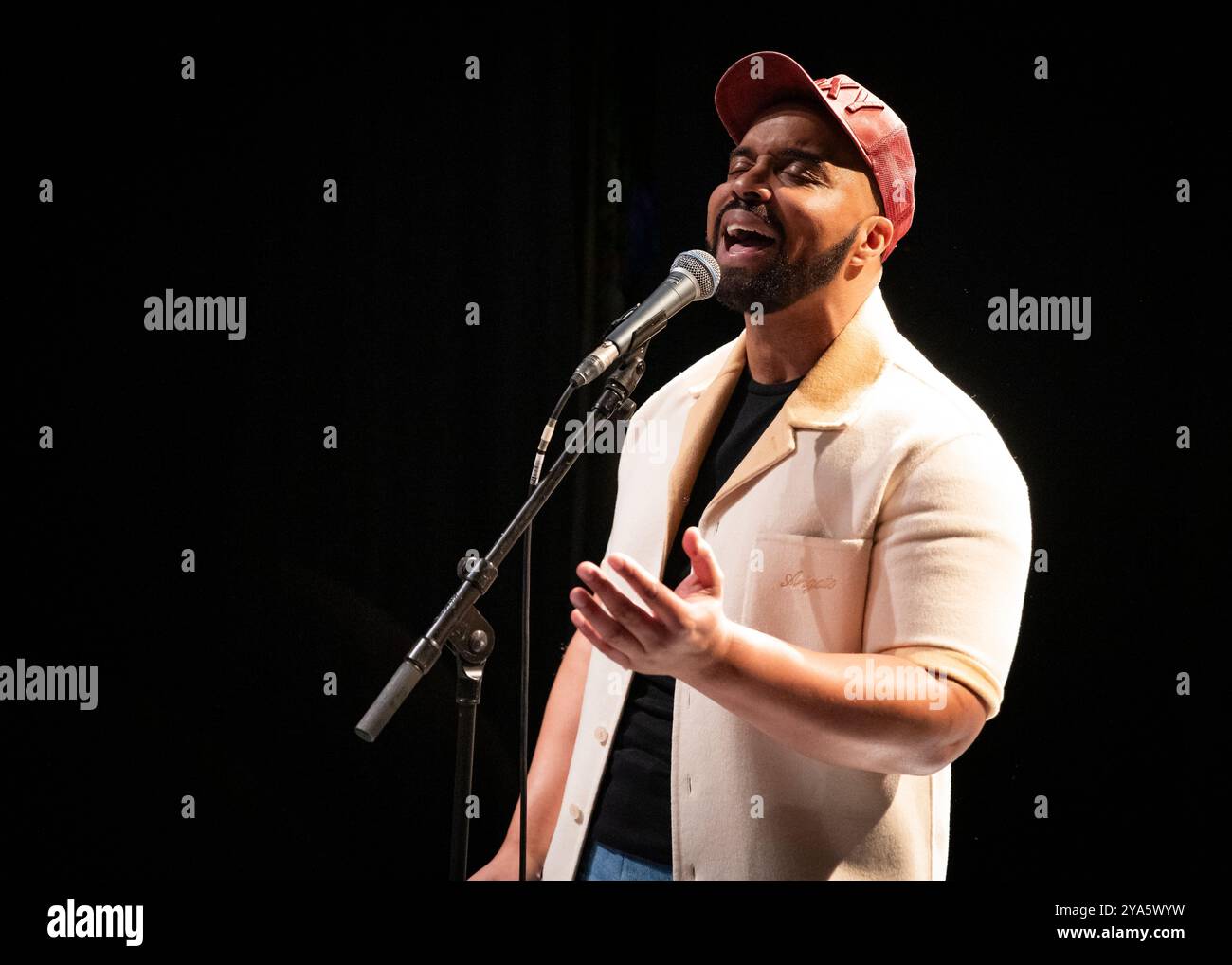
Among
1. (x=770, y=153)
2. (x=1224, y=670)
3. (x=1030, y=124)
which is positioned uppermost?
(x=1030, y=124)

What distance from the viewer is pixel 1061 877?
2205mm

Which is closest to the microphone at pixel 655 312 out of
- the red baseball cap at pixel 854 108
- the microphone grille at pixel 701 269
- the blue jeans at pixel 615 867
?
the microphone grille at pixel 701 269

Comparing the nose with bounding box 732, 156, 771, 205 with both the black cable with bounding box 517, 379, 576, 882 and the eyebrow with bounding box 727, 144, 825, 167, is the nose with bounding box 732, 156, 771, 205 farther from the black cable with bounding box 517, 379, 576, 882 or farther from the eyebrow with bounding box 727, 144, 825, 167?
the black cable with bounding box 517, 379, 576, 882

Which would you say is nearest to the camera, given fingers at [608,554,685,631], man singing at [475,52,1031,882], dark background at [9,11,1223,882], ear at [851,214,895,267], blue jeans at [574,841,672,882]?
fingers at [608,554,685,631]

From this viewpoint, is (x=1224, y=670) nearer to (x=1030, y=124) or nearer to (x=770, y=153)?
(x=1030, y=124)

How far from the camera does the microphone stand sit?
174 cm

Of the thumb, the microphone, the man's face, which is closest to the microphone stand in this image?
the microphone

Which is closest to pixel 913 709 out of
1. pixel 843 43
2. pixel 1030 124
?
pixel 1030 124

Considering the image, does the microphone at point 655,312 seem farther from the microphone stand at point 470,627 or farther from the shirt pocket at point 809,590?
the shirt pocket at point 809,590

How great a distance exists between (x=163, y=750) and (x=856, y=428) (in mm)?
1652

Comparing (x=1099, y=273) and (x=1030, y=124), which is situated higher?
(x=1030, y=124)

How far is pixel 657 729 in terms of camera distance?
6.20ft

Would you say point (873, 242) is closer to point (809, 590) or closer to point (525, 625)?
point (809, 590)

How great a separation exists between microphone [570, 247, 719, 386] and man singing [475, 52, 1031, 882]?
99 millimetres
